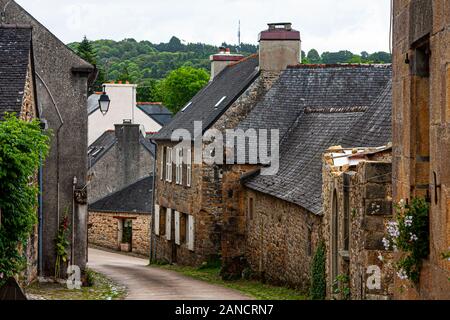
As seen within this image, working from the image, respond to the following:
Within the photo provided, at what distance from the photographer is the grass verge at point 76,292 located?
2067 cm

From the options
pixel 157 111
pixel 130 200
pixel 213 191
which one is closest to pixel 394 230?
pixel 213 191

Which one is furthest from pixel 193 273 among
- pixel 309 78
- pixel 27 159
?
pixel 27 159

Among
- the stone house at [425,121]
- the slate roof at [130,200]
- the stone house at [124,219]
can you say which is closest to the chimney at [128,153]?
the slate roof at [130,200]

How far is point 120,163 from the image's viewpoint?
50.2m

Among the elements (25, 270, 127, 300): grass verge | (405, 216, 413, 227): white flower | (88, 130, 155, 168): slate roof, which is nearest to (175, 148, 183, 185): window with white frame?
(25, 270, 127, 300): grass verge

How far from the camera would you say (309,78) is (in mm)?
32562

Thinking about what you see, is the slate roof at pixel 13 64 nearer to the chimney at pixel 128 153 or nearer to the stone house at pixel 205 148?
the stone house at pixel 205 148

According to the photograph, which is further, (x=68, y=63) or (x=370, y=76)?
(x=370, y=76)

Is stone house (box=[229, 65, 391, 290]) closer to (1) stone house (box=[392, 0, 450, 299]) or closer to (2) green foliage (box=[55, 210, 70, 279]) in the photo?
(2) green foliage (box=[55, 210, 70, 279])

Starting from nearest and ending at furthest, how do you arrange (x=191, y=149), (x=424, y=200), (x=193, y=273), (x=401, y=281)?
(x=424, y=200) < (x=401, y=281) < (x=193, y=273) < (x=191, y=149)

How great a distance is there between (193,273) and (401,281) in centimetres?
2146

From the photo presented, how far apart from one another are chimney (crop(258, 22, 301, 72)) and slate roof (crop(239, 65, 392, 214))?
0.51 m

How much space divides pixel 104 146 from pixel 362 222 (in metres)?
40.3
